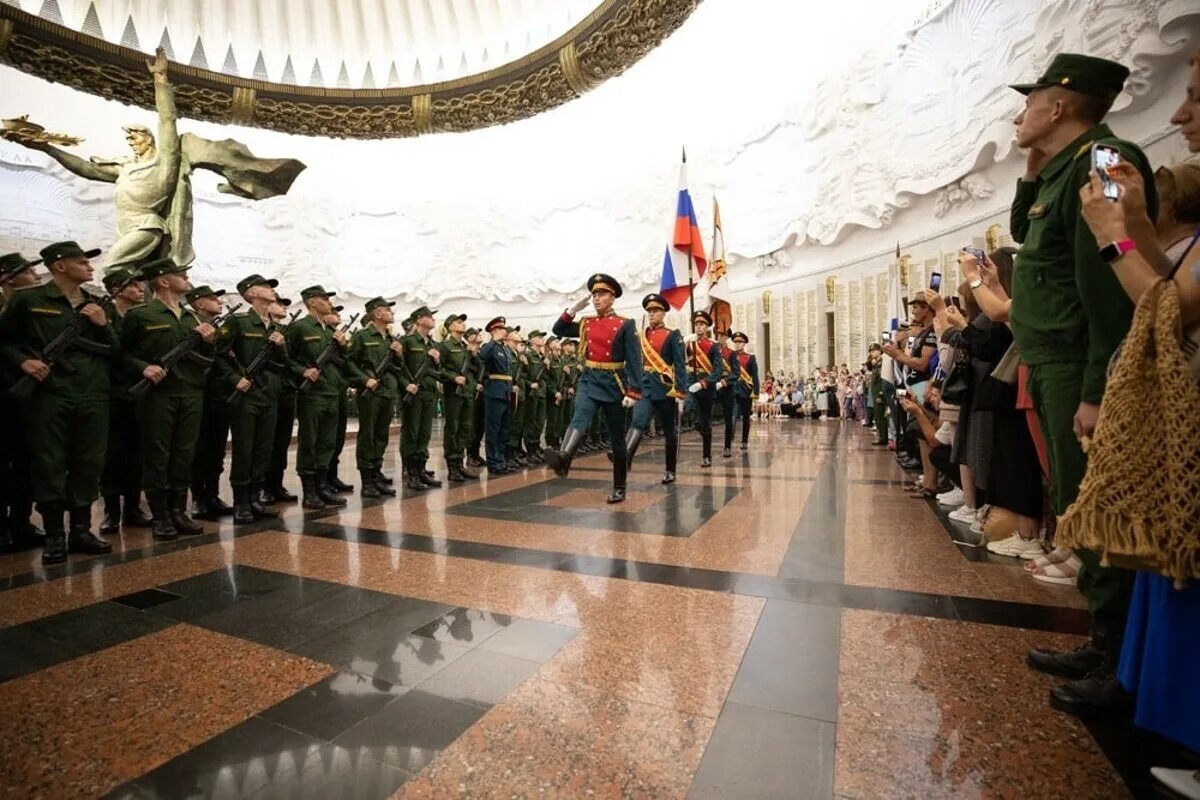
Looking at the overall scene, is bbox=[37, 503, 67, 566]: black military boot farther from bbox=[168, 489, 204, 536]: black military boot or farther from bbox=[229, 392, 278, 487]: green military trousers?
bbox=[229, 392, 278, 487]: green military trousers

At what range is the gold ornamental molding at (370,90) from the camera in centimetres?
1264

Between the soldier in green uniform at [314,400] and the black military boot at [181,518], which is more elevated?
the soldier in green uniform at [314,400]

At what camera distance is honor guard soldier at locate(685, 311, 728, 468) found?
695 cm

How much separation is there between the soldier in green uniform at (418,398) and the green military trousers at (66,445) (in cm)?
251

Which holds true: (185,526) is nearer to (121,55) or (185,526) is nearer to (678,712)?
(678,712)

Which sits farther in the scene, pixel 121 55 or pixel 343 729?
pixel 121 55

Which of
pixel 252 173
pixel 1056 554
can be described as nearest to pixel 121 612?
pixel 1056 554

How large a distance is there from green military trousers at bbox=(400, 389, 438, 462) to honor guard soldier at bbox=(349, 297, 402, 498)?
176mm

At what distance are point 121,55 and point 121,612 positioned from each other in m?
17.2

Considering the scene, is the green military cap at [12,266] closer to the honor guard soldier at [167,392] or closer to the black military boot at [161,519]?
the honor guard soldier at [167,392]

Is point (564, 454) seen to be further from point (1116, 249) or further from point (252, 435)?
point (1116, 249)

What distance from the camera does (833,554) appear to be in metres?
3.08

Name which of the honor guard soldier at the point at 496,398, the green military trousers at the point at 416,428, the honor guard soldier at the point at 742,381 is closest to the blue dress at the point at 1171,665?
the green military trousers at the point at 416,428

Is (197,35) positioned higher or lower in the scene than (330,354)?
higher
